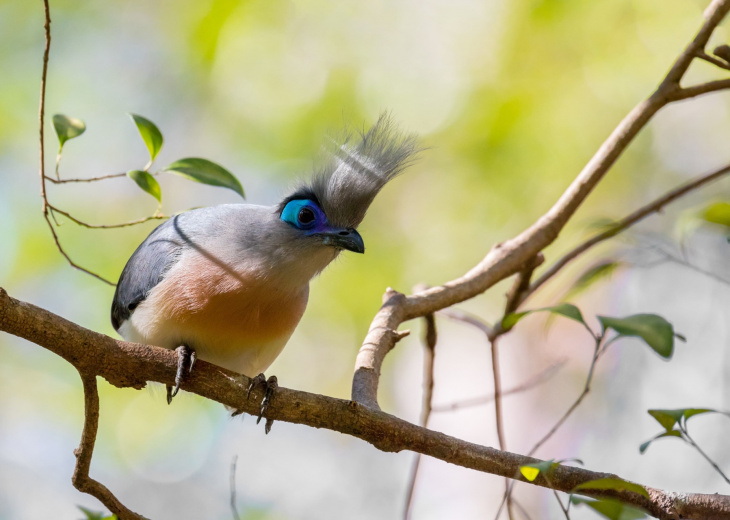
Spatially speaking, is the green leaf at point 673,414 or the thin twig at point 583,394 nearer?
the green leaf at point 673,414

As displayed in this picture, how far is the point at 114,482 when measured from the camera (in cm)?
620

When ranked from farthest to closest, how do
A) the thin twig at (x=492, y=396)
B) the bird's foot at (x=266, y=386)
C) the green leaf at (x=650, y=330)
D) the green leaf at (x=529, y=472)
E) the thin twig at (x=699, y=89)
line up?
the thin twig at (x=492, y=396) → the thin twig at (x=699, y=89) → the bird's foot at (x=266, y=386) → the green leaf at (x=650, y=330) → the green leaf at (x=529, y=472)

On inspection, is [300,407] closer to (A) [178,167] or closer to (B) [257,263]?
(B) [257,263]

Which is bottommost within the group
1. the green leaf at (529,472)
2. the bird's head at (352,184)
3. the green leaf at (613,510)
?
the green leaf at (613,510)

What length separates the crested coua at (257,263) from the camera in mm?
2486

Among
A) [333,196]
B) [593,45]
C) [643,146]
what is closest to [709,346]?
Answer: [643,146]

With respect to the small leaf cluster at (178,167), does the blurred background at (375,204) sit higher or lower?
higher

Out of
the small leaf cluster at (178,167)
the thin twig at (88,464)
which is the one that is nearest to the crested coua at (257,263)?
the small leaf cluster at (178,167)

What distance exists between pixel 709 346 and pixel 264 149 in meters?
3.92

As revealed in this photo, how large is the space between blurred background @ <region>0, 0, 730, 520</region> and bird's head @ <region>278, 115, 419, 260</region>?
9.57 ft

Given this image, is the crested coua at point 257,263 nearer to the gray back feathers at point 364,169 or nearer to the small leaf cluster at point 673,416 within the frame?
the gray back feathers at point 364,169

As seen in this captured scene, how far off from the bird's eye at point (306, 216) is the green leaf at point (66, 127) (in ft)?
2.60

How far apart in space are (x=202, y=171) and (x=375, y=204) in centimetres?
412

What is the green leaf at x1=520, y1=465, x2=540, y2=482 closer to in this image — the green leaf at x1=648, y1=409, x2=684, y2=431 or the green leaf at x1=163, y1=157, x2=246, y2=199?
the green leaf at x1=648, y1=409, x2=684, y2=431
